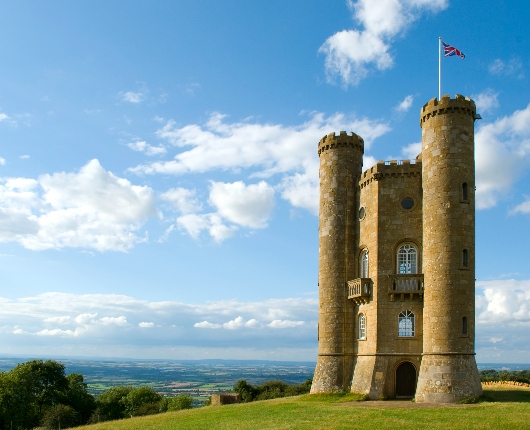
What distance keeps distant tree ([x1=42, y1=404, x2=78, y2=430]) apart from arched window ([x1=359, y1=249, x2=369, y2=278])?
106ft

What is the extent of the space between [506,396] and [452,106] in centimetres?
1789

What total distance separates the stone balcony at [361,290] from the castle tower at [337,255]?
46.5 inches

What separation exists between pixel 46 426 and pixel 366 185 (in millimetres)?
38055

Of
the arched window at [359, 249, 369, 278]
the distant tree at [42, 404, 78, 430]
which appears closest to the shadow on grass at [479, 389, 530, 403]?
the arched window at [359, 249, 369, 278]

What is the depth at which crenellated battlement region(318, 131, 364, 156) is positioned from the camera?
4412 cm

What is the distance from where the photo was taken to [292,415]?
32125 mm

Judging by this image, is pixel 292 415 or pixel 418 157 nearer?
pixel 292 415

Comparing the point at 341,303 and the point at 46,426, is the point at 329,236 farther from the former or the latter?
the point at 46,426

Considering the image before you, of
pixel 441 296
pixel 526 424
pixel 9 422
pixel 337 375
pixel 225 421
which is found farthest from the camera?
pixel 9 422

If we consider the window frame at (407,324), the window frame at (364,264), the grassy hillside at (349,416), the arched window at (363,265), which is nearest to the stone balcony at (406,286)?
the window frame at (407,324)

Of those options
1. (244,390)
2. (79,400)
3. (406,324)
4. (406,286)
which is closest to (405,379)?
(406,324)

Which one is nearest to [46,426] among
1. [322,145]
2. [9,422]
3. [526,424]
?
[9,422]

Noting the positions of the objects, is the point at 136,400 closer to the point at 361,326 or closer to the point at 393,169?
the point at 361,326

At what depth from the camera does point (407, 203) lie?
39.7m
